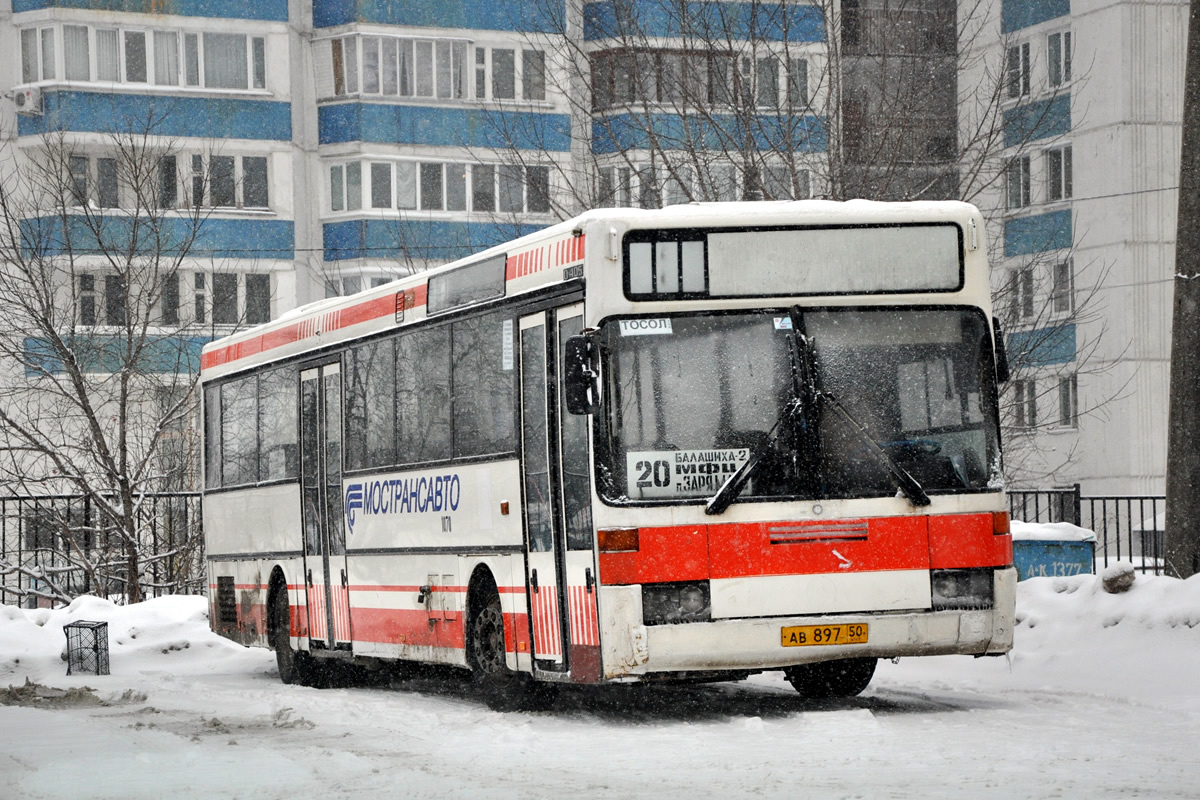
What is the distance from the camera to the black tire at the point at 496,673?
13.7 metres

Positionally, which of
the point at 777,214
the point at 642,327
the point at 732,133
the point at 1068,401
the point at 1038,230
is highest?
the point at 732,133

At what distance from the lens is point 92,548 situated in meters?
25.9

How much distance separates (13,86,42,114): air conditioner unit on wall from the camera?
43.4 meters

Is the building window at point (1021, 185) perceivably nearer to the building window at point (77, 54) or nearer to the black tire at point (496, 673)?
the building window at point (77, 54)

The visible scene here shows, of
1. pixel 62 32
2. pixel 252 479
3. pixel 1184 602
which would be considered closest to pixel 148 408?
pixel 62 32

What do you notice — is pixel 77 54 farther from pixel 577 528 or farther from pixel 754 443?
pixel 754 443

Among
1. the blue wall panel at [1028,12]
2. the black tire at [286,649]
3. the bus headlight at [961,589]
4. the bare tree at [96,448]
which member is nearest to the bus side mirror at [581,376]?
the bus headlight at [961,589]

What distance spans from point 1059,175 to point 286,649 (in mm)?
30412

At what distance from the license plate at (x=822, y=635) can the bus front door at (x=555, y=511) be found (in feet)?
3.61

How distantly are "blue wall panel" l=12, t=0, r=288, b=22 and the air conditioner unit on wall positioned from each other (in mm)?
1818

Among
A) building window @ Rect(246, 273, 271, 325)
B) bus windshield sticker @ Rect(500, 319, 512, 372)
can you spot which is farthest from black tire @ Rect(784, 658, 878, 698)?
building window @ Rect(246, 273, 271, 325)

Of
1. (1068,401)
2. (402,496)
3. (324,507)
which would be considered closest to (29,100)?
(1068,401)

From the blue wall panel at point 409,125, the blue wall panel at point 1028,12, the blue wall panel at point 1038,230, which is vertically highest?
the blue wall panel at point 1028,12

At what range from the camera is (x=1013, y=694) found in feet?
Result: 45.5
